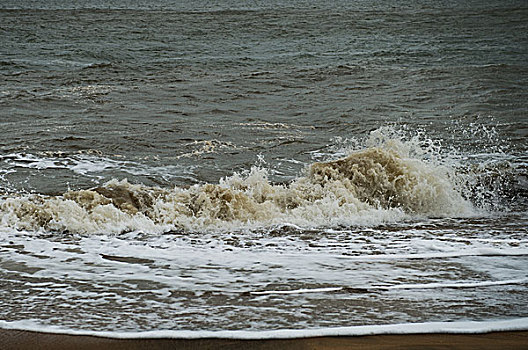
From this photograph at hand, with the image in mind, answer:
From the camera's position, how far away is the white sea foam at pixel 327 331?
338cm

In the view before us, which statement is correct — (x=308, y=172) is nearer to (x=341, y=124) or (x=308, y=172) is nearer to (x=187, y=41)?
(x=341, y=124)

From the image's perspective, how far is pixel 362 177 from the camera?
722cm

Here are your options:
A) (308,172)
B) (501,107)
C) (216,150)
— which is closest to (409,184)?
(308,172)

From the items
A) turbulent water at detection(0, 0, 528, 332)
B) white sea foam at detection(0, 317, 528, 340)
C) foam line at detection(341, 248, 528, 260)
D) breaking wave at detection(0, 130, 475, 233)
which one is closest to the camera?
white sea foam at detection(0, 317, 528, 340)

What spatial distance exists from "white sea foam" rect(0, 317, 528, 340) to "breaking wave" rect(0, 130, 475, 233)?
2.41 m

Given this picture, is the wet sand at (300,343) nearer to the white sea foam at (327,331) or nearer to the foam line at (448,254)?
the white sea foam at (327,331)

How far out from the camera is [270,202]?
6602mm

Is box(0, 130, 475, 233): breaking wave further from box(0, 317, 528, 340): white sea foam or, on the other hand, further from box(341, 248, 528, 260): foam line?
box(0, 317, 528, 340): white sea foam

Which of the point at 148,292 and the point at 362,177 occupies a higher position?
the point at 362,177

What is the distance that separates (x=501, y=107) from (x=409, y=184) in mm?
6550

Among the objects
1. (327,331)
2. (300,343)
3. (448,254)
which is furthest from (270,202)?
(300,343)

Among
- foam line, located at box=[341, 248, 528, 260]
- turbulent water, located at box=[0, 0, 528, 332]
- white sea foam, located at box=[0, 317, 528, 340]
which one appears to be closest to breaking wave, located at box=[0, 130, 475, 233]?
turbulent water, located at box=[0, 0, 528, 332]

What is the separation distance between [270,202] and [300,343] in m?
3.36

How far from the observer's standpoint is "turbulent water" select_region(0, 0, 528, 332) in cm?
392
